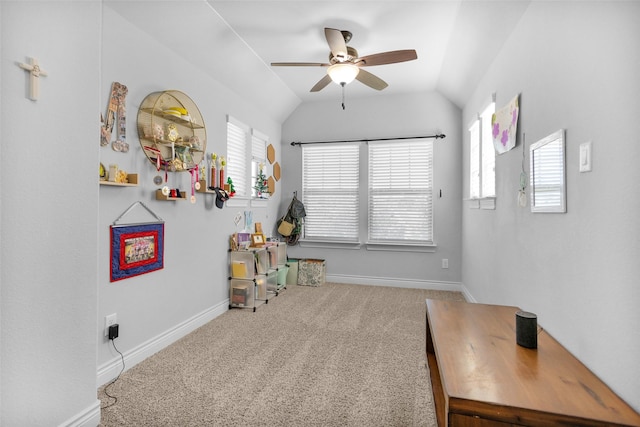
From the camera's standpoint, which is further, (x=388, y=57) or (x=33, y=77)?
(x=388, y=57)

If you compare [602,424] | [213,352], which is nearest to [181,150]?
[213,352]

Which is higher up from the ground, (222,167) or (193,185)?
(222,167)

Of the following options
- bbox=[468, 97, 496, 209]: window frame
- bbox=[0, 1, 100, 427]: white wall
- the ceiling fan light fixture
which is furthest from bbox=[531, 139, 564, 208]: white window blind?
bbox=[0, 1, 100, 427]: white wall

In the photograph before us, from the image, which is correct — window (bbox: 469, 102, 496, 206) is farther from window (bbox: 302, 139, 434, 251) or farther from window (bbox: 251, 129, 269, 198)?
window (bbox: 251, 129, 269, 198)

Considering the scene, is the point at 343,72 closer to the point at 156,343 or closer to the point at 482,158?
the point at 482,158

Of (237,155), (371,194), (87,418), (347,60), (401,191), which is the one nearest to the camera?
(87,418)

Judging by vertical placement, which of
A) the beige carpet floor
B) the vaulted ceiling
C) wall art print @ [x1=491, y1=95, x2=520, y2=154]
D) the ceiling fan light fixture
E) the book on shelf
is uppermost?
the vaulted ceiling

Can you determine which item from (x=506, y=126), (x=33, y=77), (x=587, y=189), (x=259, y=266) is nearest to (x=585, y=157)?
(x=587, y=189)

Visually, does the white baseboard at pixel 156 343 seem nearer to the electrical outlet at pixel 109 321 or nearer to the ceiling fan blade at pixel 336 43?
the electrical outlet at pixel 109 321

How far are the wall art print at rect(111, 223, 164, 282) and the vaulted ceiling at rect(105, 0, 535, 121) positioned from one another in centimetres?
147

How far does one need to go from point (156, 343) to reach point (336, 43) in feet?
8.85

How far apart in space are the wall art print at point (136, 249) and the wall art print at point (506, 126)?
107 inches

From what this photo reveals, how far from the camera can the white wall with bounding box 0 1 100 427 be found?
1266 mm

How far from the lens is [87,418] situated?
1590 mm
